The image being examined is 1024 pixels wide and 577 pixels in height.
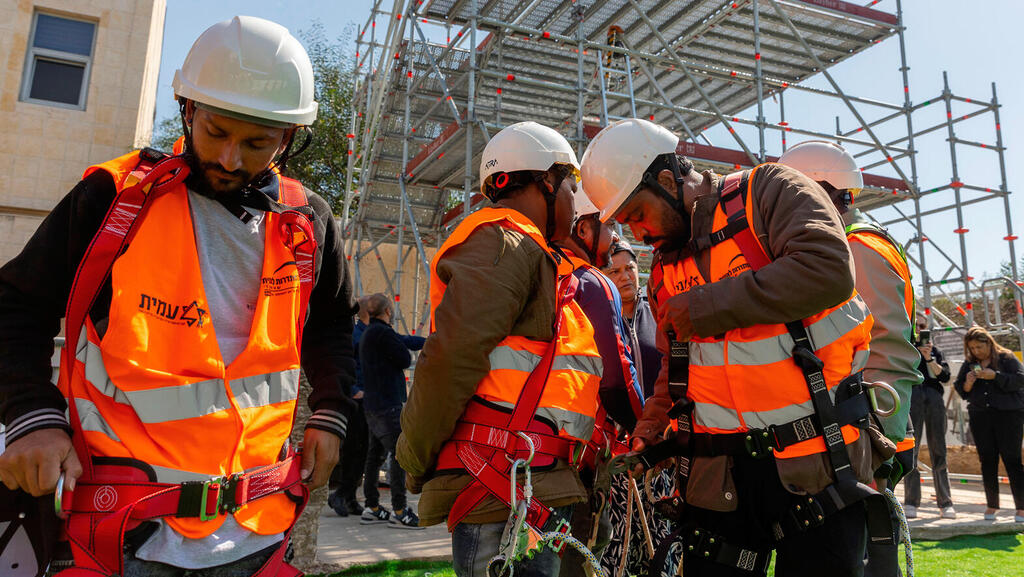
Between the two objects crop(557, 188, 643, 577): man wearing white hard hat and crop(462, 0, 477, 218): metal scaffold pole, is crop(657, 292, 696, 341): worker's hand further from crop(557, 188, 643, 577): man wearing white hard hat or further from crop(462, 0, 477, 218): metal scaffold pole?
crop(462, 0, 477, 218): metal scaffold pole

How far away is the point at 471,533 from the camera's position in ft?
7.13

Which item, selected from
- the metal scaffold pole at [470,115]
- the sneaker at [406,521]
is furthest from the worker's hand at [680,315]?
the metal scaffold pole at [470,115]

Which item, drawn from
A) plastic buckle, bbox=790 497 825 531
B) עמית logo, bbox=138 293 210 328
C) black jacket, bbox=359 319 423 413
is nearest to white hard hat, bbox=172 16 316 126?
עמית logo, bbox=138 293 210 328

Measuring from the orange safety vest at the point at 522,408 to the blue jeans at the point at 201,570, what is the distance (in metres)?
0.66

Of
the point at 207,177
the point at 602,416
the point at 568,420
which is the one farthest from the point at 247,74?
the point at 602,416

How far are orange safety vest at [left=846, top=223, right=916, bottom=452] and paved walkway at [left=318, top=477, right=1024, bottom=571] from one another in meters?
3.74

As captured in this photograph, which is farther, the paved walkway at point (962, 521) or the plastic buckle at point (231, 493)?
the paved walkway at point (962, 521)

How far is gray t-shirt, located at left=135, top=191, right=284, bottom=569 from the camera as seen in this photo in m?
1.54

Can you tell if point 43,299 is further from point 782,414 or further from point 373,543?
point 373,543

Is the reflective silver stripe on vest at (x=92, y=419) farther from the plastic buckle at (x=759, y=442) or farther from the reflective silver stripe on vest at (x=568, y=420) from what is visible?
the plastic buckle at (x=759, y=442)

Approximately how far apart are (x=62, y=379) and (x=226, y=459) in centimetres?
41

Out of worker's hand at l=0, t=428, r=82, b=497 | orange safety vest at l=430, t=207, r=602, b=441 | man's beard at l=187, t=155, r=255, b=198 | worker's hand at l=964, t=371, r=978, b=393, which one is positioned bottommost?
worker's hand at l=0, t=428, r=82, b=497

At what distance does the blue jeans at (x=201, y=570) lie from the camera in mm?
1490

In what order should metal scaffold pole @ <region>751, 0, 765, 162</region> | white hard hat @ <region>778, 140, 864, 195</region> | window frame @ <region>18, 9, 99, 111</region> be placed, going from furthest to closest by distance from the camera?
window frame @ <region>18, 9, 99, 111</region> → metal scaffold pole @ <region>751, 0, 765, 162</region> → white hard hat @ <region>778, 140, 864, 195</region>
